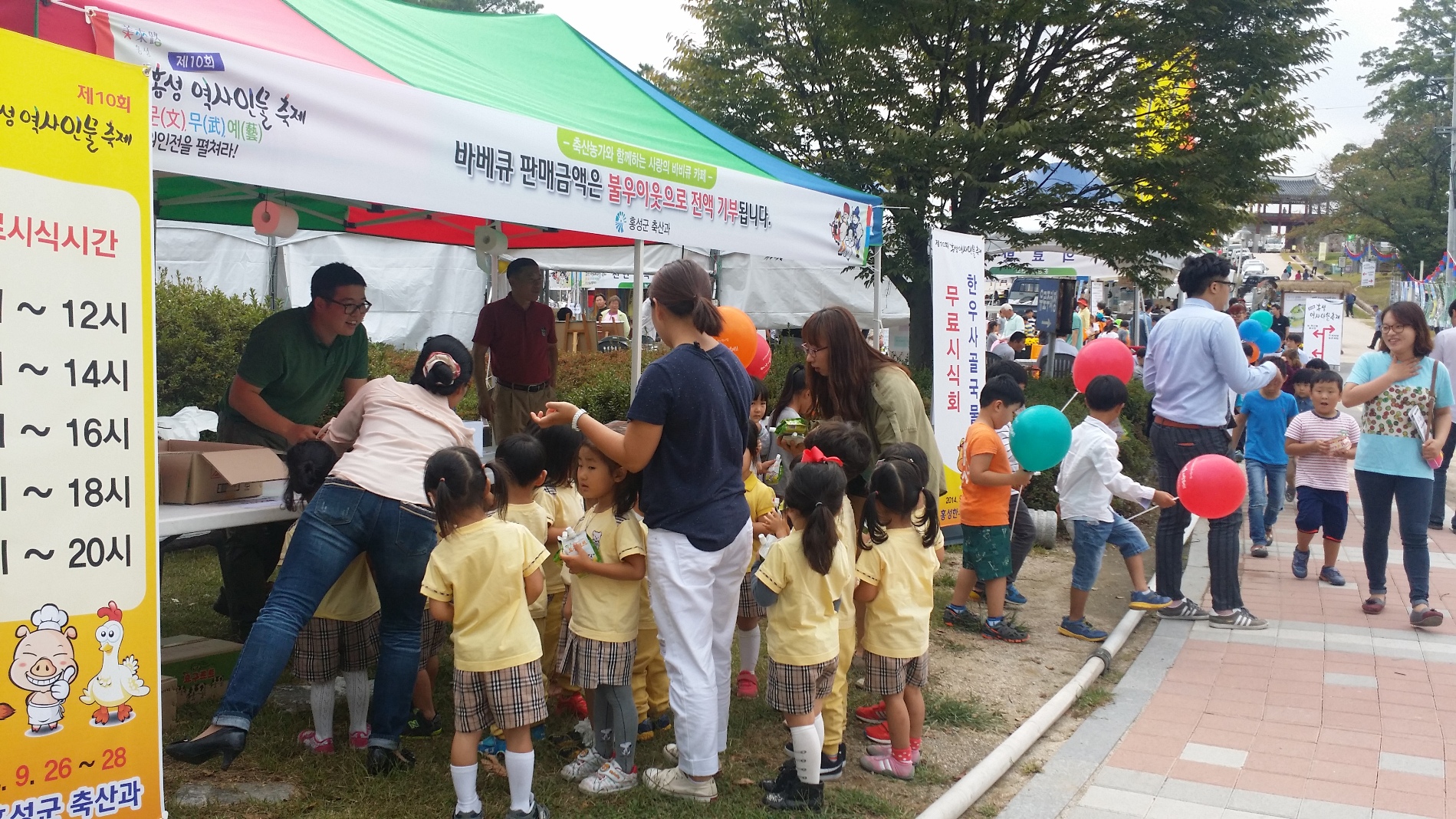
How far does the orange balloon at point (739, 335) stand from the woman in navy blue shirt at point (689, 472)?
6.04 feet

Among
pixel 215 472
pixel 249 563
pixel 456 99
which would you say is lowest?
pixel 249 563

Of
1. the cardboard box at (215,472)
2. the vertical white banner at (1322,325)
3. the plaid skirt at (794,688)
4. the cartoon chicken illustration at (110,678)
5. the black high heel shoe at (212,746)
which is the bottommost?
the black high heel shoe at (212,746)

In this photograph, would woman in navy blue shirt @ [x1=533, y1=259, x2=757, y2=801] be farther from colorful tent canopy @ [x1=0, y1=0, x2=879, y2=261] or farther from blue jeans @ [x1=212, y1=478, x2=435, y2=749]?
colorful tent canopy @ [x1=0, y1=0, x2=879, y2=261]

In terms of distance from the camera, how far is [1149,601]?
6.55 m

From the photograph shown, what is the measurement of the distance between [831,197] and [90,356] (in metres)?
4.99

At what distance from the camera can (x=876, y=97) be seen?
1206cm

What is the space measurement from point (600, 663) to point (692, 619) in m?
0.41

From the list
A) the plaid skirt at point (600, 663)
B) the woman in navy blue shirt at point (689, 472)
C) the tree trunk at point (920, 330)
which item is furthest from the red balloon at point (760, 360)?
the tree trunk at point (920, 330)

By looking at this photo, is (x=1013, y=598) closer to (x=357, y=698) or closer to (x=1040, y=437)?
(x=1040, y=437)

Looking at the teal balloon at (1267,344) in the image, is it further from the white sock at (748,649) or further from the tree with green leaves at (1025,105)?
the white sock at (748,649)

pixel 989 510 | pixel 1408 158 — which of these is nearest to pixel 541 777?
pixel 989 510

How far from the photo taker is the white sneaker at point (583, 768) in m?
3.90

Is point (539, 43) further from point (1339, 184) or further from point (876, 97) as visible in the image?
point (1339, 184)

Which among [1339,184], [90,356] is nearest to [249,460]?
[90,356]
